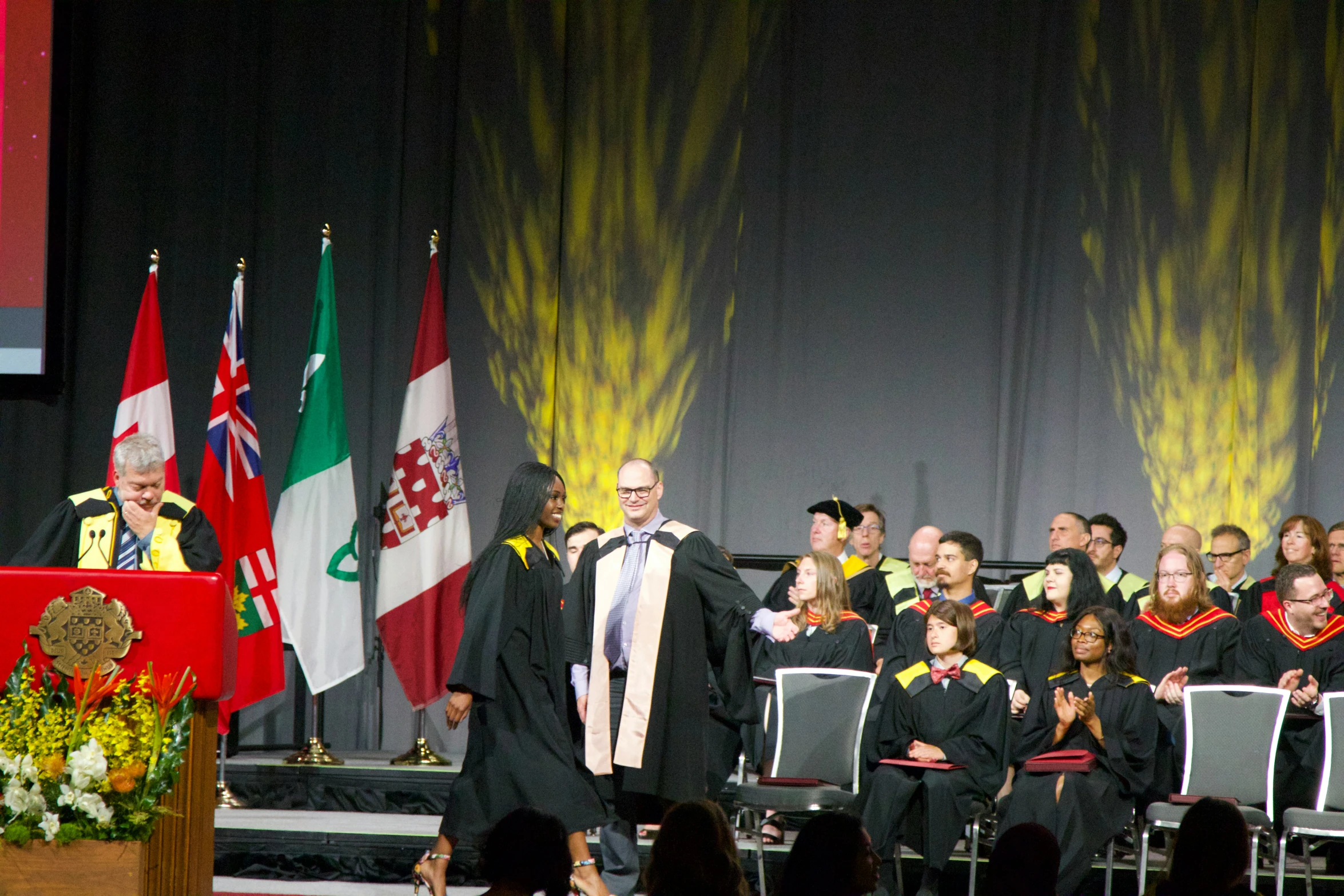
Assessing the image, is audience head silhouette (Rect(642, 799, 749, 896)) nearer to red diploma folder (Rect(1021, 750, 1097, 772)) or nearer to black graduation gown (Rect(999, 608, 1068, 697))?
red diploma folder (Rect(1021, 750, 1097, 772))

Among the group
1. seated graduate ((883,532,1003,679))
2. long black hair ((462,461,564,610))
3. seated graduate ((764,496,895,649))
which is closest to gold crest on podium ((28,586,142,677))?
long black hair ((462,461,564,610))

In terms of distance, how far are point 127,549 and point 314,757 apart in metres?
2.39

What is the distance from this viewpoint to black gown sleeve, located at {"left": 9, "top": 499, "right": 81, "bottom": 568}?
16.4 ft

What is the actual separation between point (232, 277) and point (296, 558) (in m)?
2.42

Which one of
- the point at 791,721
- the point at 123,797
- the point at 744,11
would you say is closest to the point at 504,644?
the point at 791,721

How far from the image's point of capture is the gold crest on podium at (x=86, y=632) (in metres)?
3.09

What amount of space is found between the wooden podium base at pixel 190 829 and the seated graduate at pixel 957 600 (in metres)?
3.79

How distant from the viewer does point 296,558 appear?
286 inches

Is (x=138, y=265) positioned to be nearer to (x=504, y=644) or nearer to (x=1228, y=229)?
(x=504, y=644)

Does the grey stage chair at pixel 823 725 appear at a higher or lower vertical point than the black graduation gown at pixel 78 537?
lower

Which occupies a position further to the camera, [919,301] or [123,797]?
[919,301]

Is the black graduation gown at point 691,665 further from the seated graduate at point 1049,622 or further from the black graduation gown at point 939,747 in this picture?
the seated graduate at point 1049,622

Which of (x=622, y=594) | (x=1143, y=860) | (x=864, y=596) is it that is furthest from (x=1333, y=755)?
(x=864, y=596)

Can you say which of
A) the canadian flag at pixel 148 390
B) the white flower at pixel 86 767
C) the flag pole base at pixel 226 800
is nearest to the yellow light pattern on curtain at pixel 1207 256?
the canadian flag at pixel 148 390
